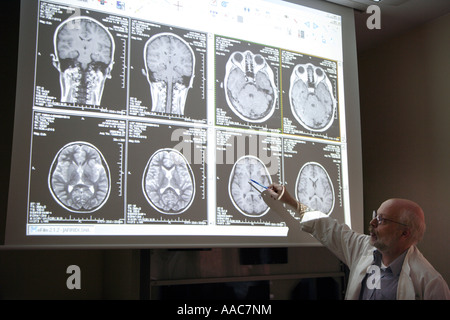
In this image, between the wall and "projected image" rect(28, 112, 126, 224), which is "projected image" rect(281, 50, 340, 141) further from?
"projected image" rect(28, 112, 126, 224)

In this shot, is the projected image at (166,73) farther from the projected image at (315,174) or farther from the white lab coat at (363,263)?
the white lab coat at (363,263)

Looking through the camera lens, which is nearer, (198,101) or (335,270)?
(198,101)

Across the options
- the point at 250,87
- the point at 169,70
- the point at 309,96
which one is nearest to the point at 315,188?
the point at 309,96

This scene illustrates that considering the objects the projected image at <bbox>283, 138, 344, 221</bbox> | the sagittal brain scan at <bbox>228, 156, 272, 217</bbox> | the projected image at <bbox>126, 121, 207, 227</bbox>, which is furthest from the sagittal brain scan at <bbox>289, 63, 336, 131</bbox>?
the projected image at <bbox>126, 121, 207, 227</bbox>

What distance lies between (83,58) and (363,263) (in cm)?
160

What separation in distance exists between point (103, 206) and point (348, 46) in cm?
190

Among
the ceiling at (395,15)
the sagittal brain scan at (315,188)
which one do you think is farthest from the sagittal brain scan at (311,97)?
the ceiling at (395,15)

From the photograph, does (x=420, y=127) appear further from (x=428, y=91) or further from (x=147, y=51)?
(x=147, y=51)

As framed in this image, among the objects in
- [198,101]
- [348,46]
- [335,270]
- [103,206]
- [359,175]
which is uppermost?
[348,46]

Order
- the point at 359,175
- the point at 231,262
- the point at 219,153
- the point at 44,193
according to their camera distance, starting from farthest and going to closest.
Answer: the point at 359,175
the point at 231,262
the point at 219,153
the point at 44,193

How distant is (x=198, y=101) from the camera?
8.84 feet

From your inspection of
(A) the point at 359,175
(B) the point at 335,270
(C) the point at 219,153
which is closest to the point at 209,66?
(C) the point at 219,153

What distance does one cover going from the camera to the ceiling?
3.38m

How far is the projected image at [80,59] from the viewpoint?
2.34 metres
